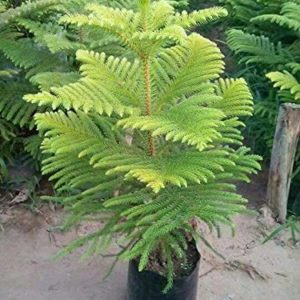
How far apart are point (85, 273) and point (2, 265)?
19.0 inches

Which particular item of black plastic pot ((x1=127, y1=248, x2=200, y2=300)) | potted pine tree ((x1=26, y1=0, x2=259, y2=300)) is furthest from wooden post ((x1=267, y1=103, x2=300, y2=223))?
black plastic pot ((x1=127, y1=248, x2=200, y2=300))

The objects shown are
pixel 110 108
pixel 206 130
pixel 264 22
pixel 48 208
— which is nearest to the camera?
pixel 206 130

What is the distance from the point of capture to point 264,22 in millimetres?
4465

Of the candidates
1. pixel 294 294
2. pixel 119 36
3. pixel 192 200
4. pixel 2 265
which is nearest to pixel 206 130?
pixel 192 200

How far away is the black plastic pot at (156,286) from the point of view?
2.65 metres

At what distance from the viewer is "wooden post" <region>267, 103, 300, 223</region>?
330 centimetres

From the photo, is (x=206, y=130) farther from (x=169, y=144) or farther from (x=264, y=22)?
(x=264, y=22)

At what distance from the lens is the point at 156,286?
8.74ft

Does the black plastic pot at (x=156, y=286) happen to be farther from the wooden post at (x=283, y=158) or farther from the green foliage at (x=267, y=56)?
the green foliage at (x=267, y=56)

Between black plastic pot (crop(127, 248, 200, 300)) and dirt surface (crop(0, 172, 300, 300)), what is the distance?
41 cm

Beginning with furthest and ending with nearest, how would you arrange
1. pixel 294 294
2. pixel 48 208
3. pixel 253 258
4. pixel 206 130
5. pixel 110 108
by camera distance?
pixel 48 208 → pixel 253 258 → pixel 294 294 → pixel 110 108 → pixel 206 130

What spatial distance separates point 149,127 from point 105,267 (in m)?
1.44

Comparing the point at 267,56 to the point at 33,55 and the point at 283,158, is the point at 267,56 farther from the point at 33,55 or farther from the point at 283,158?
the point at 33,55

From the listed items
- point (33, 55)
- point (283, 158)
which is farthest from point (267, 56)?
point (33, 55)
